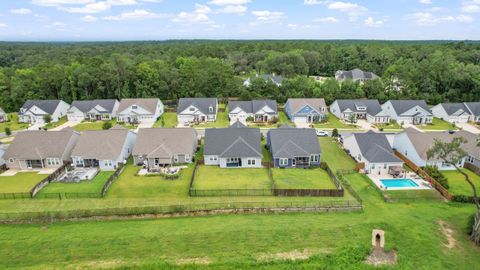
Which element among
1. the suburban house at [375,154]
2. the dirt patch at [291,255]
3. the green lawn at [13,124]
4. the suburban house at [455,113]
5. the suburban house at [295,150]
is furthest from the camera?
the suburban house at [455,113]

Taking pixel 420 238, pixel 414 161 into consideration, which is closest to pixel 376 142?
pixel 414 161

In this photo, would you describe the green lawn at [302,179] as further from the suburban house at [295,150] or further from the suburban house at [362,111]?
the suburban house at [362,111]

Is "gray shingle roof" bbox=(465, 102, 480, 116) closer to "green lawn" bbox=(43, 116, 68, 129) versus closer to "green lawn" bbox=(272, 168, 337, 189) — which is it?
"green lawn" bbox=(272, 168, 337, 189)

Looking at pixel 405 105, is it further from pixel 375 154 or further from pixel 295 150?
pixel 295 150

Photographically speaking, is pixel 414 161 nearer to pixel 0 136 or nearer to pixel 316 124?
pixel 316 124

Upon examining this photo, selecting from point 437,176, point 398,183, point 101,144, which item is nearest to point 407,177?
point 398,183

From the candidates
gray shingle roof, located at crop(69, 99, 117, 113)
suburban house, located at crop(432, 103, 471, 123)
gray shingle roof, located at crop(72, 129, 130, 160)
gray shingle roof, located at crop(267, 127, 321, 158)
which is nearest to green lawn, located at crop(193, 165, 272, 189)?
gray shingle roof, located at crop(267, 127, 321, 158)

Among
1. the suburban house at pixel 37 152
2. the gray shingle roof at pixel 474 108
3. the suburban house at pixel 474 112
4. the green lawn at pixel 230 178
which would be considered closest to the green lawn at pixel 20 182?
the suburban house at pixel 37 152
